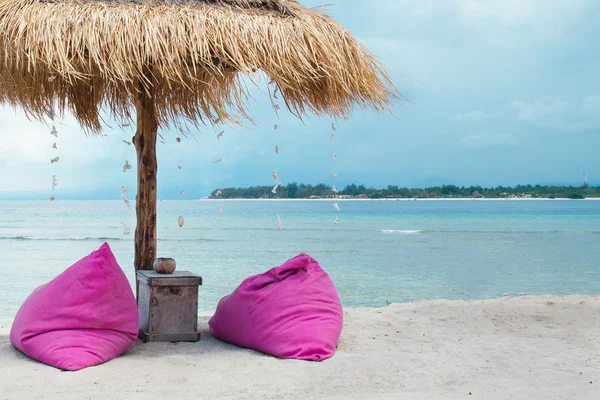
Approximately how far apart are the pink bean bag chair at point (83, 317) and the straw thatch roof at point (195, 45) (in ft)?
3.42

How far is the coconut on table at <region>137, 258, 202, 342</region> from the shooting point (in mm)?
3656

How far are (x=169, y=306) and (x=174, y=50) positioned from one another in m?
1.47

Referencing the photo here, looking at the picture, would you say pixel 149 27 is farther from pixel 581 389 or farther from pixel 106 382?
pixel 581 389

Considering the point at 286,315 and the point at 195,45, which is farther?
the point at 286,315

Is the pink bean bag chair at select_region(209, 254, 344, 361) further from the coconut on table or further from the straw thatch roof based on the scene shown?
the straw thatch roof

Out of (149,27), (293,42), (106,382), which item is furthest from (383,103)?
(106,382)

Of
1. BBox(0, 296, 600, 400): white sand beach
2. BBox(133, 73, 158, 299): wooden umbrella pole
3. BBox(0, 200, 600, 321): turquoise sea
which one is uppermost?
BBox(133, 73, 158, 299): wooden umbrella pole

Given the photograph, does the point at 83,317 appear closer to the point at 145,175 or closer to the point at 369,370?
the point at 145,175

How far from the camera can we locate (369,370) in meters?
3.18

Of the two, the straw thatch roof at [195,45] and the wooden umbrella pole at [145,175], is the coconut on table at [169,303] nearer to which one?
the wooden umbrella pole at [145,175]

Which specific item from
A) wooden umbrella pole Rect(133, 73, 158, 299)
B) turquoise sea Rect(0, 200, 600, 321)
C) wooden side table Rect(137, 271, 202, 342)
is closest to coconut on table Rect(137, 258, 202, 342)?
wooden side table Rect(137, 271, 202, 342)

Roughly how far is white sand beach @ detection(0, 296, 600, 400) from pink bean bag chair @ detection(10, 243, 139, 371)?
0.09m

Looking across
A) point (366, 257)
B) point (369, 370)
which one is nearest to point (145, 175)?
point (369, 370)

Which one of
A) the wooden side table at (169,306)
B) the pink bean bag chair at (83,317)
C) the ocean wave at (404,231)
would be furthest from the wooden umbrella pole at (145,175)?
the ocean wave at (404,231)
